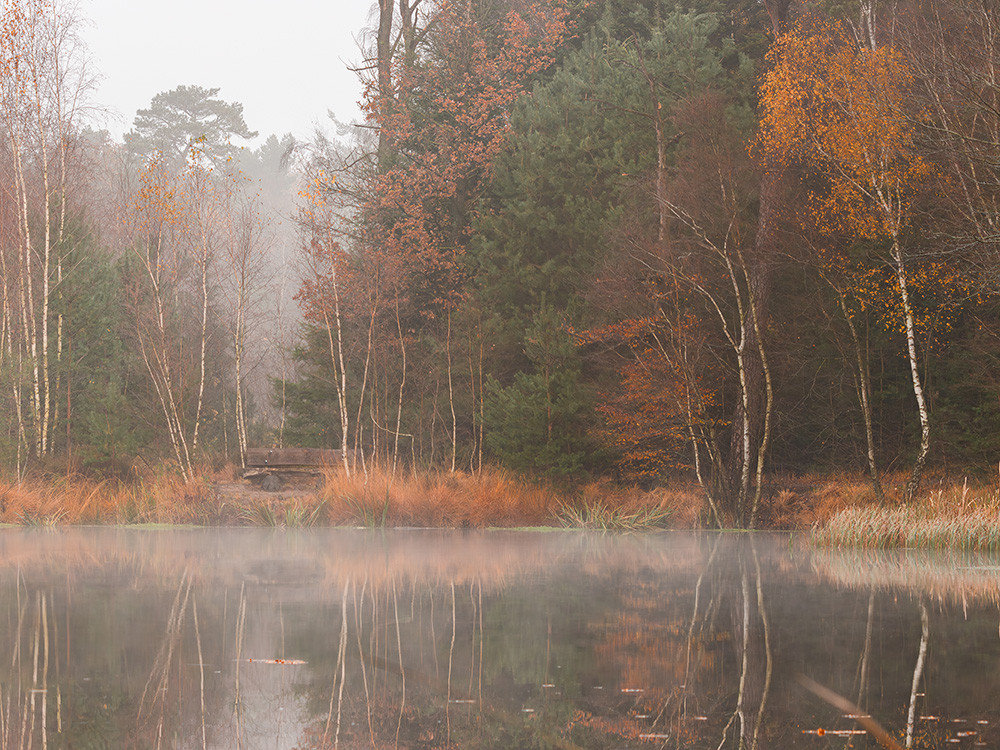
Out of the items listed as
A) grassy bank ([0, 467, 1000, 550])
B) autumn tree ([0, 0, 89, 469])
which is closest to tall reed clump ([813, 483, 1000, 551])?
grassy bank ([0, 467, 1000, 550])

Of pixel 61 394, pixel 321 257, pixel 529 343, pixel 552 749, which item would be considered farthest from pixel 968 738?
pixel 61 394

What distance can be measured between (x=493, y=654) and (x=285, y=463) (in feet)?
55.3

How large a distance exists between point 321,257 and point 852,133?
11.6m

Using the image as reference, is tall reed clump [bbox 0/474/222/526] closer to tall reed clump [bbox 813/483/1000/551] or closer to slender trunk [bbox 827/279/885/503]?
tall reed clump [bbox 813/483/1000/551]

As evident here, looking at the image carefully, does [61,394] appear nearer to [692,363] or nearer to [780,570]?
[692,363]

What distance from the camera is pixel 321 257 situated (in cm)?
2469

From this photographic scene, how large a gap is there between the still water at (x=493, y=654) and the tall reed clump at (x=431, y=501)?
6.90m

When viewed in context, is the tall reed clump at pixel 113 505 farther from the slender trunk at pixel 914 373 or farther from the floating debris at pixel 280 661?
the floating debris at pixel 280 661

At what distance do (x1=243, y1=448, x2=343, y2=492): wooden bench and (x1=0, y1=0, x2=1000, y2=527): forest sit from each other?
991mm

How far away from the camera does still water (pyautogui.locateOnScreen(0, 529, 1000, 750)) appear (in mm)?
4910

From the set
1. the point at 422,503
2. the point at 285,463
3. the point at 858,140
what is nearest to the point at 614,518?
the point at 422,503

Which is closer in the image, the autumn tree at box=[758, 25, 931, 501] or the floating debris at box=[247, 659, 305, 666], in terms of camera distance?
the floating debris at box=[247, 659, 305, 666]

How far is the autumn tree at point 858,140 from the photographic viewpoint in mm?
18312

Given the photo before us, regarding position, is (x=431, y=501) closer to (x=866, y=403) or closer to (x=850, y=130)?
(x=866, y=403)
